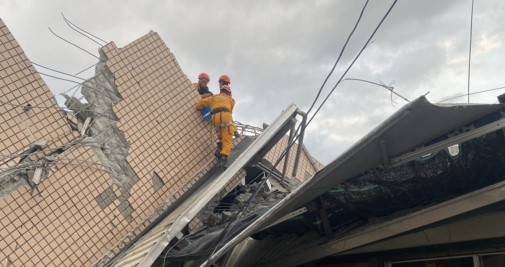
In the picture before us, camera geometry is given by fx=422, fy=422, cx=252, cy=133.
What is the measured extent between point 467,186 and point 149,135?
4.12 meters

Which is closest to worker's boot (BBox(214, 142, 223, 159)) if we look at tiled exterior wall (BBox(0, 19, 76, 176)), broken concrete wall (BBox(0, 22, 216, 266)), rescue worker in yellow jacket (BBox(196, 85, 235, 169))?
rescue worker in yellow jacket (BBox(196, 85, 235, 169))

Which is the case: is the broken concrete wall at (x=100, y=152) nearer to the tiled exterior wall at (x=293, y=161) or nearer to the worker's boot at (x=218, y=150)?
the worker's boot at (x=218, y=150)

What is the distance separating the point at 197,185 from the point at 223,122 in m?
0.99

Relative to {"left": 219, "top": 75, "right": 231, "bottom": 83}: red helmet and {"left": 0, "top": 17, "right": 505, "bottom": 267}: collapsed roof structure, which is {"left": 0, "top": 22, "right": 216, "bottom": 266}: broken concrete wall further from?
{"left": 219, "top": 75, "right": 231, "bottom": 83}: red helmet

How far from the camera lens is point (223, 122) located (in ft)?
20.1

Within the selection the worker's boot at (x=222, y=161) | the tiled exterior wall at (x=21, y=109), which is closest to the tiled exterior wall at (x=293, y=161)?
the worker's boot at (x=222, y=161)

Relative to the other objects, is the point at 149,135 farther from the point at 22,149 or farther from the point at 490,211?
the point at 490,211

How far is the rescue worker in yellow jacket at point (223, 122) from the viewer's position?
611cm

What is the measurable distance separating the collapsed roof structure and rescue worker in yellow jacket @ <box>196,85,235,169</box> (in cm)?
31

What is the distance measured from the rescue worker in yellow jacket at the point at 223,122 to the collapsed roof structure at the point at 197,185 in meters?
0.31

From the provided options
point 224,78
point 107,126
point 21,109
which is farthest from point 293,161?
point 21,109

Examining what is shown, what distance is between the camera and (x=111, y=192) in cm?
554

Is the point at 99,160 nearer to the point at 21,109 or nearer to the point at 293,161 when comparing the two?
the point at 21,109

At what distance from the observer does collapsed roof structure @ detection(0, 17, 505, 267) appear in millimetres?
3449
